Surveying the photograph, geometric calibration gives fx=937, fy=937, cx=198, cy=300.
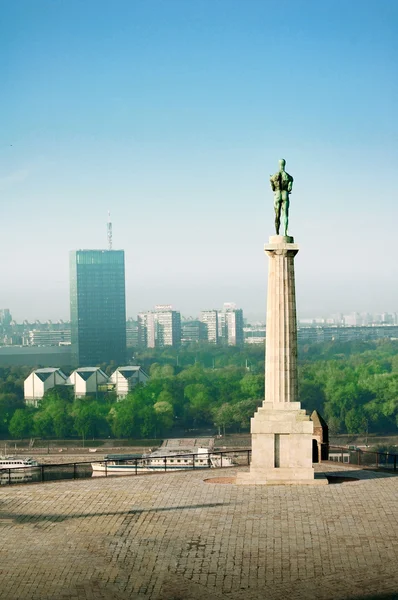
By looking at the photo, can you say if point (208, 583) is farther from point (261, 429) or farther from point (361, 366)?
Answer: point (361, 366)

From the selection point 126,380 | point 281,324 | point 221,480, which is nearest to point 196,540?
point 221,480

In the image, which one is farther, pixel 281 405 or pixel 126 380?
pixel 126 380

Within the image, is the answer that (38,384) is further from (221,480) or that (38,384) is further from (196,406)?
(221,480)

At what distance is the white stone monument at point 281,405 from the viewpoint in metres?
27.4

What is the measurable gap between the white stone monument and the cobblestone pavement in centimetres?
79

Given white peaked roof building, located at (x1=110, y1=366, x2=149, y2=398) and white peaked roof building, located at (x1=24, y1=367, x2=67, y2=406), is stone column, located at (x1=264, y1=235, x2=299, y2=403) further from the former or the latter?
white peaked roof building, located at (x1=24, y1=367, x2=67, y2=406)

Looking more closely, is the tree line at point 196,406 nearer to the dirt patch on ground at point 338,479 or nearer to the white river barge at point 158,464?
the white river barge at point 158,464

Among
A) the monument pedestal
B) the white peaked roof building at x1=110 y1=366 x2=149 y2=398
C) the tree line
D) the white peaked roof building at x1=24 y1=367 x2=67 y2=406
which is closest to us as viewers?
the monument pedestal

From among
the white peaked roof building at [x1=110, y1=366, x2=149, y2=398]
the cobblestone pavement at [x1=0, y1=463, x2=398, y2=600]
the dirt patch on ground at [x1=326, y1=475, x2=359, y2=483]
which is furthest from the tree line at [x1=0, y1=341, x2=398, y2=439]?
the cobblestone pavement at [x1=0, y1=463, x2=398, y2=600]

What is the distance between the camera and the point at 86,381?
129750mm

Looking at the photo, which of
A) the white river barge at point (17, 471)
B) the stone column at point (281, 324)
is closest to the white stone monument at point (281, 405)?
the stone column at point (281, 324)

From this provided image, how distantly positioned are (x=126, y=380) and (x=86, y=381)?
18.1 feet

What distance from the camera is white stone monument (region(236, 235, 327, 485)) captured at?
27.4m

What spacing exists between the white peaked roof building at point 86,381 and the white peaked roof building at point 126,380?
240cm
